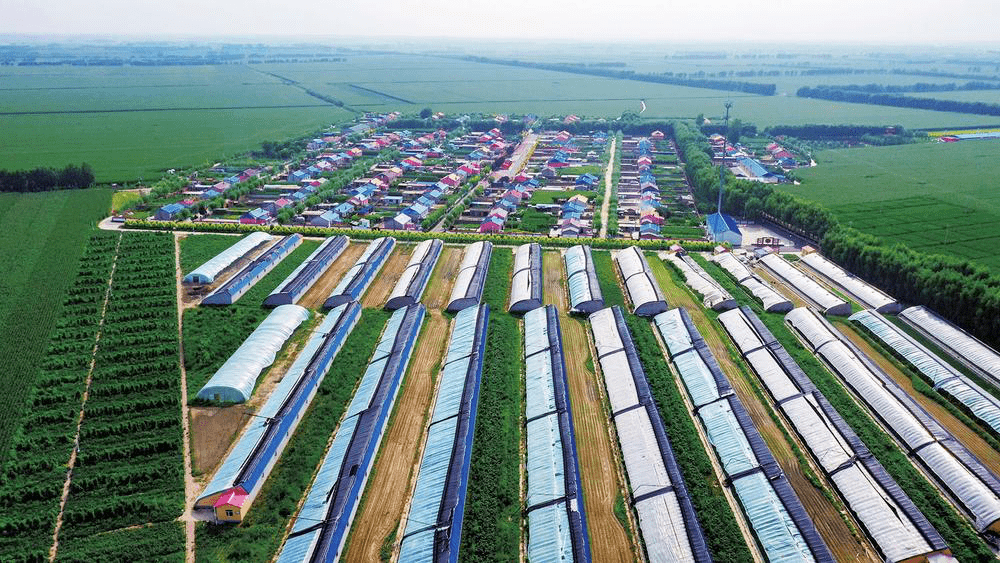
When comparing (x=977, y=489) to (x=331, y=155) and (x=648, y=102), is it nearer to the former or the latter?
(x=331, y=155)

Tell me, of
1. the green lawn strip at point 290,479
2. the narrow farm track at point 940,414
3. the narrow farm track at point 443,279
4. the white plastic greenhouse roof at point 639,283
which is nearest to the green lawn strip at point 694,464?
the white plastic greenhouse roof at point 639,283

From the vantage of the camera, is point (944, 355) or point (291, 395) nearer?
point (291, 395)

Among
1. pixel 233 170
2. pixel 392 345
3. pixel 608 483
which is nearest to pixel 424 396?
pixel 392 345

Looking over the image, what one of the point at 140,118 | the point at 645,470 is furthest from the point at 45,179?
the point at 645,470

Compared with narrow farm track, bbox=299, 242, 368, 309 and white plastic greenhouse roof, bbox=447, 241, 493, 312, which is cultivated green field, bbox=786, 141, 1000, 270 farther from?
narrow farm track, bbox=299, 242, 368, 309

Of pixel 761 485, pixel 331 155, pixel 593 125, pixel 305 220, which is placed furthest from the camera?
pixel 593 125

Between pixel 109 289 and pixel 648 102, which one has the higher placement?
pixel 648 102

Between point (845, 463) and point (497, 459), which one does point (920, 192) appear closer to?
point (845, 463)
